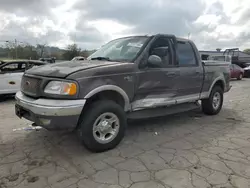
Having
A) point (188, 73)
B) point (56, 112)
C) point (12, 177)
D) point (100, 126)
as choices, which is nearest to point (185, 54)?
point (188, 73)

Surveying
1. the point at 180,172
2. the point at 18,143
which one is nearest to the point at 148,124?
the point at 180,172

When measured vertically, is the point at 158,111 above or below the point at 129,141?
above

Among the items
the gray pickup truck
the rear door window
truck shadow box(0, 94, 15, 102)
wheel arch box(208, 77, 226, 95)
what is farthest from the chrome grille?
truck shadow box(0, 94, 15, 102)

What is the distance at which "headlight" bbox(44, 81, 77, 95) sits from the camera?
11.4 ft

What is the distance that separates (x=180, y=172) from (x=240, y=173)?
2.61 ft

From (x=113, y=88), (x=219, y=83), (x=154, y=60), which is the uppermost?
(x=154, y=60)

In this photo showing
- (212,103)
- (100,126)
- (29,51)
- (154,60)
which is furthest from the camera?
(29,51)

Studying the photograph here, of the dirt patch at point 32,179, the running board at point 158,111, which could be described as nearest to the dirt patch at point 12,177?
the dirt patch at point 32,179

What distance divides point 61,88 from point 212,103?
169 inches

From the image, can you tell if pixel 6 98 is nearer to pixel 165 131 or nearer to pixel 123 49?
pixel 123 49

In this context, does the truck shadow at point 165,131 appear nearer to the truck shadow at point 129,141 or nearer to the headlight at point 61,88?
the truck shadow at point 129,141

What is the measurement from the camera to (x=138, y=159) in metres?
3.63

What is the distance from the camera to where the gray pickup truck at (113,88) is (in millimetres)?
3496

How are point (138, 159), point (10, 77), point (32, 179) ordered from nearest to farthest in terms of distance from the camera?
point (32, 179)
point (138, 159)
point (10, 77)
